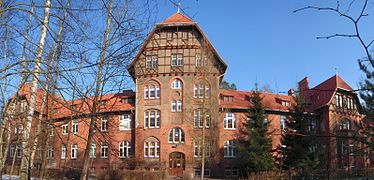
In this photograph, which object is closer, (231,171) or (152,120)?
(231,171)

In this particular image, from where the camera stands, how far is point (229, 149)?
34.2 metres

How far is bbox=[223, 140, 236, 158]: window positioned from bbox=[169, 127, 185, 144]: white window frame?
14.0 ft

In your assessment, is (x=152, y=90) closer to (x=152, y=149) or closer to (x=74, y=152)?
(x=152, y=149)

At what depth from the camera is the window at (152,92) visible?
34.3 m

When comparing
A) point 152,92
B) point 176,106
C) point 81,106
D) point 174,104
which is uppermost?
point 152,92

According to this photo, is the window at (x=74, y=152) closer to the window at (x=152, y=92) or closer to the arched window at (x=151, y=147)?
the arched window at (x=151, y=147)

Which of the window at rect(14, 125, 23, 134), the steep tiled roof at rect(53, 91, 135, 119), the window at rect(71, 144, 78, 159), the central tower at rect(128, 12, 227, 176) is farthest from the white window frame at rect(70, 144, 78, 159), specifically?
the window at rect(14, 125, 23, 134)

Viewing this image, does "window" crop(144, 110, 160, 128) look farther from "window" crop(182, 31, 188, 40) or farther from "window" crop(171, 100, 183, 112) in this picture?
"window" crop(182, 31, 188, 40)

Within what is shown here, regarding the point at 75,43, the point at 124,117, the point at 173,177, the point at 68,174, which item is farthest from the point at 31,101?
the point at 124,117

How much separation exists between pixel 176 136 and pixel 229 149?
524cm

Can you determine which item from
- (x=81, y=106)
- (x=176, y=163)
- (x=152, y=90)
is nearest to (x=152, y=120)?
(x=152, y=90)

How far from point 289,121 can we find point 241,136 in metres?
5.33

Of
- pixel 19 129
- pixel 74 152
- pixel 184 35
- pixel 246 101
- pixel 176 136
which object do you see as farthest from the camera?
pixel 74 152

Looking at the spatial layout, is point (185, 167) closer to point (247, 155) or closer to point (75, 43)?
point (247, 155)
